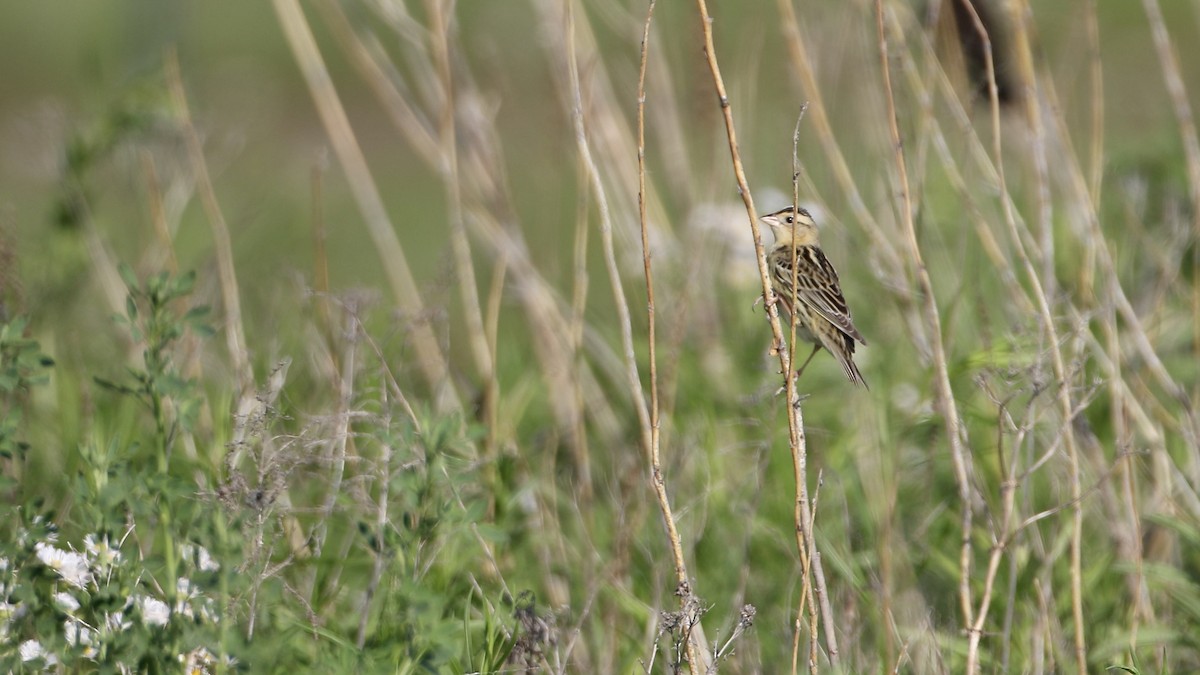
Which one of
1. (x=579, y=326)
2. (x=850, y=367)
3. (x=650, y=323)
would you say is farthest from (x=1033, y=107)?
(x=650, y=323)

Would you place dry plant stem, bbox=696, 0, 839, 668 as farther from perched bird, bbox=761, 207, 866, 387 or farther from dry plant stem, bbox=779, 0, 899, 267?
dry plant stem, bbox=779, 0, 899, 267

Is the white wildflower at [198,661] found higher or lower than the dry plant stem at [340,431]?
lower

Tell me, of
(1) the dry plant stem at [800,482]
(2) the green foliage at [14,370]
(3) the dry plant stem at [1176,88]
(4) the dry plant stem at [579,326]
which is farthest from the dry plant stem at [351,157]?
A: (3) the dry plant stem at [1176,88]

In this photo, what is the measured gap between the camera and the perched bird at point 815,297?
333 cm

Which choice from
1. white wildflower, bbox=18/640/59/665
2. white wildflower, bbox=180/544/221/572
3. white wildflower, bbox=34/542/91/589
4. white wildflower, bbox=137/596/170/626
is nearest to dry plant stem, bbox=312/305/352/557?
white wildflower, bbox=180/544/221/572

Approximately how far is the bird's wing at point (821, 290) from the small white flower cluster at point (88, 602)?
1.55 meters

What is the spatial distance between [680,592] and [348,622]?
0.93m

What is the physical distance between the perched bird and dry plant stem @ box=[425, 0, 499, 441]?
860 millimetres

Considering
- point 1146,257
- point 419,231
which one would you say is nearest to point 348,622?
point 1146,257

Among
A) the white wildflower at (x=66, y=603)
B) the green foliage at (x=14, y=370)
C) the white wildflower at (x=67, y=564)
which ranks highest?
the green foliage at (x=14, y=370)

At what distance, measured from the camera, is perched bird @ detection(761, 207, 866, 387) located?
3328 millimetres

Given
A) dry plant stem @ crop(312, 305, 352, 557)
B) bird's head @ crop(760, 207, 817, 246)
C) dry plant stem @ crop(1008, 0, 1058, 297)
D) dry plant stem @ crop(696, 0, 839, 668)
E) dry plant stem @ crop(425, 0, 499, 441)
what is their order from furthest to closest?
dry plant stem @ crop(425, 0, 499, 441) < bird's head @ crop(760, 207, 817, 246) < dry plant stem @ crop(1008, 0, 1058, 297) < dry plant stem @ crop(312, 305, 352, 557) < dry plant stem @ crop(696, 0, 839, 668)

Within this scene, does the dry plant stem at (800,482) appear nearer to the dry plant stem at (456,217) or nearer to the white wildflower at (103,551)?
the white wildflower at (103,551)

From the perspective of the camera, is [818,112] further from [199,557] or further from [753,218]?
[199,557]
